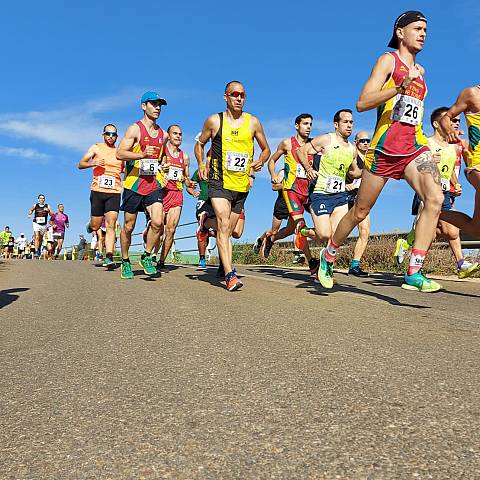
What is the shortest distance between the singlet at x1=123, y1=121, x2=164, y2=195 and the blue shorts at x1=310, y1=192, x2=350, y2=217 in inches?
90.1

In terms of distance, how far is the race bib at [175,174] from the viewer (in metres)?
10.7

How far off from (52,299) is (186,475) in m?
4.29

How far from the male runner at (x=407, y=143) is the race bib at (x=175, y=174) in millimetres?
6013

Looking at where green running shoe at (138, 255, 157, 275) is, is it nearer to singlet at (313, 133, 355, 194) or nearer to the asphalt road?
singlet at (313, 133, 355, 194)

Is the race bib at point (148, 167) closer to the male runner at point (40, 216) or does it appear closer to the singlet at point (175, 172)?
the singlet at point (175, 172)

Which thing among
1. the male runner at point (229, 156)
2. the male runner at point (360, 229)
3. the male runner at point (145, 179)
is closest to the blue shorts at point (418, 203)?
the male runner at point (360, 229)

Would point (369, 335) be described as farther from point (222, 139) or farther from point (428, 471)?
point (222, 139)

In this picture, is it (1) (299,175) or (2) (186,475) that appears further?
(1) (299,175)

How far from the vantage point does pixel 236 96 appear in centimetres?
643

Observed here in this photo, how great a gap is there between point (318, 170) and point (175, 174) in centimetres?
375

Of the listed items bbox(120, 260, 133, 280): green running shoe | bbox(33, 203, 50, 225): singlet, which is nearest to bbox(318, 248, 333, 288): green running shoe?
bbox(120, 260, 133, 280): green running shoe

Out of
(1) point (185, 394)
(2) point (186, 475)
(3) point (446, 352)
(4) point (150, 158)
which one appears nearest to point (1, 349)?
(1) point (185, 394)

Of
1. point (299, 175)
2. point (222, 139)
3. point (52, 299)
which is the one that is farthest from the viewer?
point (299, 175)

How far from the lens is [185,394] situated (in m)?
2.14
